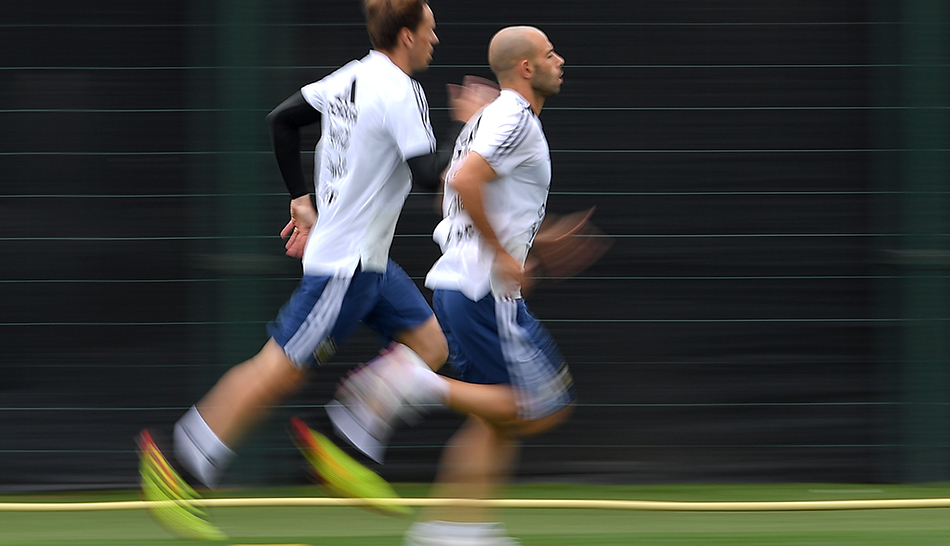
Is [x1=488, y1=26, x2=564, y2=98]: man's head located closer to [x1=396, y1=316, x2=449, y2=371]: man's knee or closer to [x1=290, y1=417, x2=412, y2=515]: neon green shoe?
[x1=396, y1=316, x2=449, y2=371]: man's knee

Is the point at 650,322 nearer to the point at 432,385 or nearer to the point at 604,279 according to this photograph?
the point at 604,279

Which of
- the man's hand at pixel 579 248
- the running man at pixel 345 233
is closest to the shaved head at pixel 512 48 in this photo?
the running man at pixel 345 233

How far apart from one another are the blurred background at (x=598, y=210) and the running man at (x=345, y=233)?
1.01m

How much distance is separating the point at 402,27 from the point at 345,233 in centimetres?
66

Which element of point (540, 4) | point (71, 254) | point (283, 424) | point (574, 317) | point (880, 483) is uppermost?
point (540, 4)

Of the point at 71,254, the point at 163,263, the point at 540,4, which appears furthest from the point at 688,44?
the point at 71,254

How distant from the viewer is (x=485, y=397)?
11.7 feet

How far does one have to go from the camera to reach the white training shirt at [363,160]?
11.8ft

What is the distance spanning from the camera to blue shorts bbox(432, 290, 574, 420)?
3.55 m

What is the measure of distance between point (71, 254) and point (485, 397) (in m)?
2.13

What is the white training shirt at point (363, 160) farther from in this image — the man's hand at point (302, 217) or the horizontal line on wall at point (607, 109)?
the horizontal line on wall at point (607, 109)

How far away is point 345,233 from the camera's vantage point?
3713 millimetres

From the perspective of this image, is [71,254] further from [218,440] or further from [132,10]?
[218,440]

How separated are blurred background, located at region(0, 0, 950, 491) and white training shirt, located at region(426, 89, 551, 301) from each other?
1.21 metres
